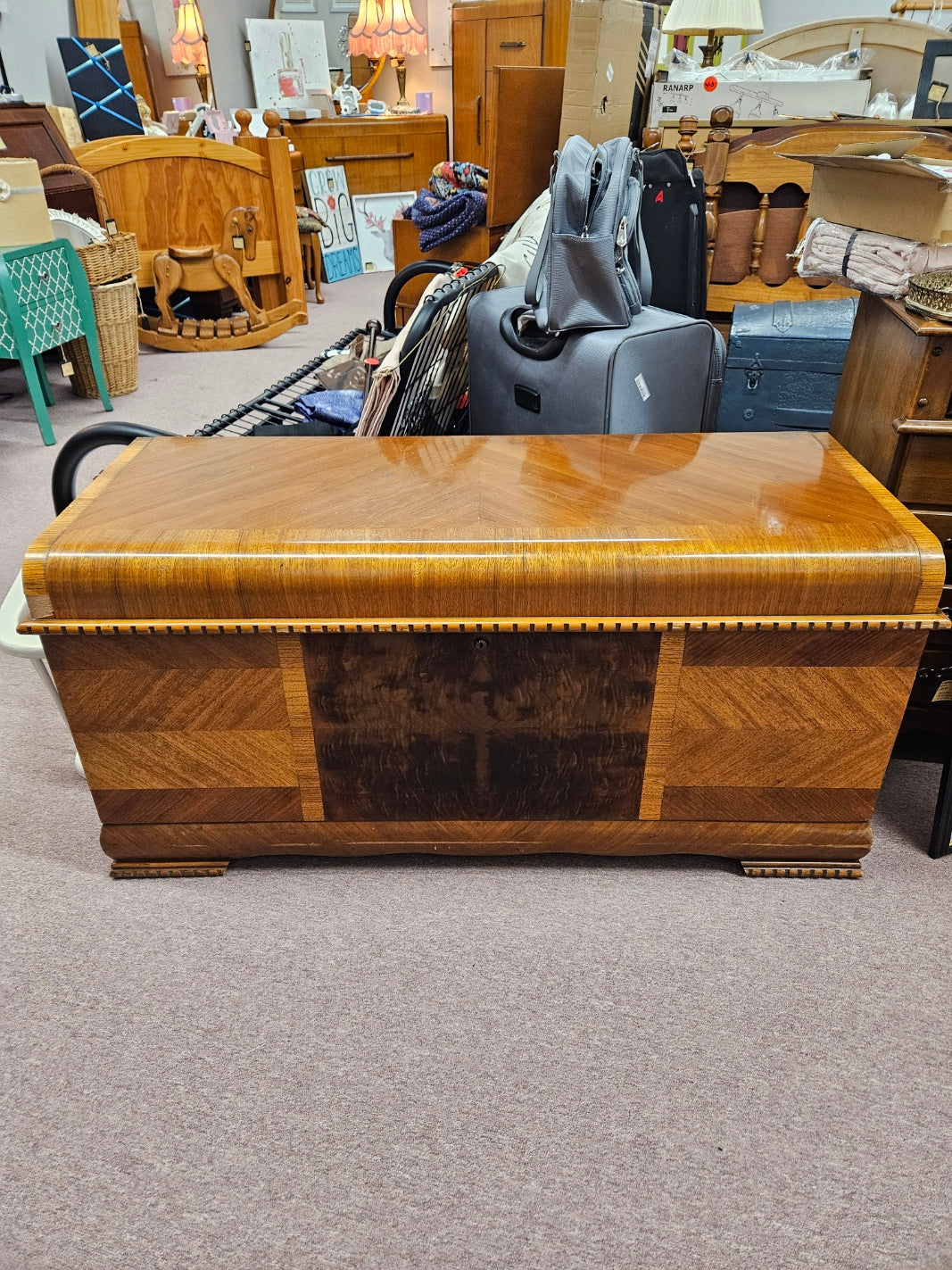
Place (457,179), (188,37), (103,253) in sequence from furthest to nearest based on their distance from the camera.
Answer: (188,37), (103,253), (457,179)

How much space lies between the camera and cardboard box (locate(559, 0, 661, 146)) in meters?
2.39

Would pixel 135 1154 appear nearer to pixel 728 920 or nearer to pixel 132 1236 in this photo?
pixel 132 1236

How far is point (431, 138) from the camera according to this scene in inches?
250

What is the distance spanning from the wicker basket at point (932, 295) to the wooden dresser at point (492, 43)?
4.73 metres

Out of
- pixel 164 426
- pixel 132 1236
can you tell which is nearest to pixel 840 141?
pixel 164 426

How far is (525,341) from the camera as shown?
1897 mm

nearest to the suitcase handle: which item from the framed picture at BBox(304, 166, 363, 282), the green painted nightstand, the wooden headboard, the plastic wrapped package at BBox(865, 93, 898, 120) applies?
the green painted nightstand

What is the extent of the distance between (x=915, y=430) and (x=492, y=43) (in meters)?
5.51

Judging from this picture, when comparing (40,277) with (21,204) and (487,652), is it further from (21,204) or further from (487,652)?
(487,652)

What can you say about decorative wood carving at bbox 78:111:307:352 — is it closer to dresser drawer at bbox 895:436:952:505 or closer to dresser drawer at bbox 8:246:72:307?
dresser drawer at bbox 8:246:72:307

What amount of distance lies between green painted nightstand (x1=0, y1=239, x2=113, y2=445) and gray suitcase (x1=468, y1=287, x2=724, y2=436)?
1.90m

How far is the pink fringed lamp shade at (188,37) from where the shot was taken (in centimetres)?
562

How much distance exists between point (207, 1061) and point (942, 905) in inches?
44.8

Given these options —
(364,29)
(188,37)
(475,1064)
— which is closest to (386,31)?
(364,29)
